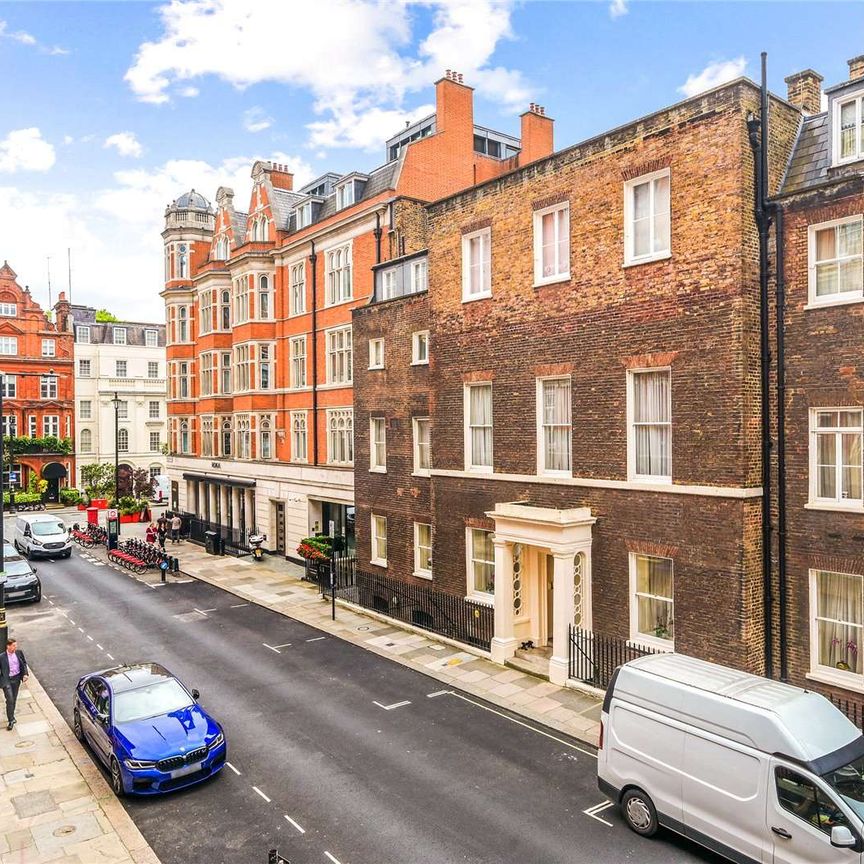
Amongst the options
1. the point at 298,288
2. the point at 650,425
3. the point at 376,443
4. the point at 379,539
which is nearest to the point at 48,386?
the point at 298,288

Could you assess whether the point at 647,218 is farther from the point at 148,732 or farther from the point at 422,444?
the point at 148,732

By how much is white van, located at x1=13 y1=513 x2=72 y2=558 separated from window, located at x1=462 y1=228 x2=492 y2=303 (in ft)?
87.0

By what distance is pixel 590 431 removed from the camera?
1697cm

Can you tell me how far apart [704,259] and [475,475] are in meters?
8.34

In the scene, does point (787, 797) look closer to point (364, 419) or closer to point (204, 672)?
point (204, 672)

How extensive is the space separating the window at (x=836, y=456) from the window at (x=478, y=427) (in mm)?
8352

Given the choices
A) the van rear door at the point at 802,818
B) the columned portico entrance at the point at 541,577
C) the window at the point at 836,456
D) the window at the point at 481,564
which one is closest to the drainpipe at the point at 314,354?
the window at the point at 481,564

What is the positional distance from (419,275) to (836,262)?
13.4 meters

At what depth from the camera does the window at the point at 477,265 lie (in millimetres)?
19844

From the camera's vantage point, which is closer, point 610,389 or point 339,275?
point 610,389

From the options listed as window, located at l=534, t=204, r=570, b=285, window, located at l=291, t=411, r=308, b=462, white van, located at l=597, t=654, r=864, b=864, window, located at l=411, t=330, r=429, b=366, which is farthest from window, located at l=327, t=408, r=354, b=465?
white van, located at l=597, t=654, r=864, b=864

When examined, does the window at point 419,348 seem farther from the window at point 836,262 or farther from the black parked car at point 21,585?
the black parked car at point 21,585

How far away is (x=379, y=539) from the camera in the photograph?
999 inches

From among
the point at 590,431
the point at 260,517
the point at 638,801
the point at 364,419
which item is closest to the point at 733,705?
the point at 638,801
